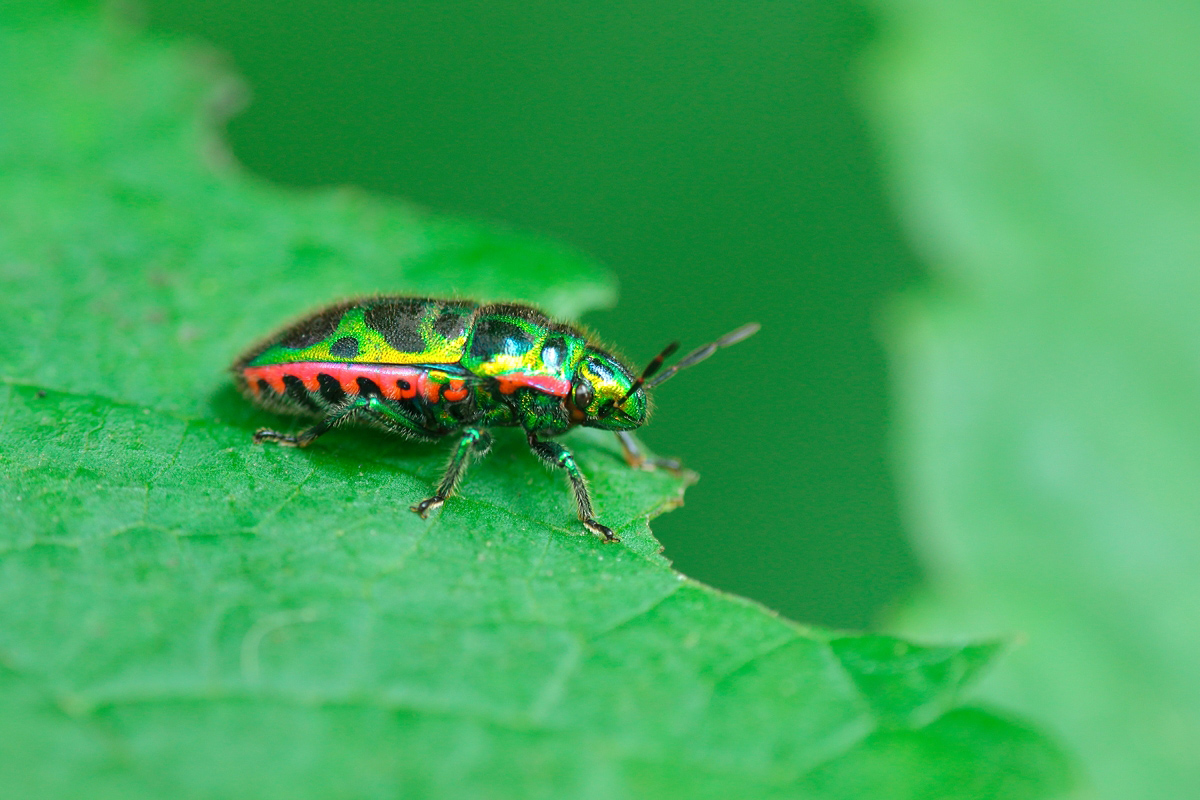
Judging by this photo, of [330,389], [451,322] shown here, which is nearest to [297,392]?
[330,389]

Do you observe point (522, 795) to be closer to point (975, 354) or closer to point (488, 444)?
point (488, 444)

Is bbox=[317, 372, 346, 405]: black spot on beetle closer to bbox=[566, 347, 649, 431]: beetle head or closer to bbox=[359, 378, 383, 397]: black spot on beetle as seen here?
bbox=[359, 378, 383, 397]: black spot on beetle

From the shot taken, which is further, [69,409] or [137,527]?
[69,409]

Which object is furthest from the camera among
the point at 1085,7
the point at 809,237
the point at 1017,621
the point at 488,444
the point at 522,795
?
the point at 809,237

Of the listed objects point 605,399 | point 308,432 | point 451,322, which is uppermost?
point 451,322

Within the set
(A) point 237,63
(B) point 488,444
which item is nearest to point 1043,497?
(B) point 488,444

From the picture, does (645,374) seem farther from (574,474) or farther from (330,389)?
(330,389)

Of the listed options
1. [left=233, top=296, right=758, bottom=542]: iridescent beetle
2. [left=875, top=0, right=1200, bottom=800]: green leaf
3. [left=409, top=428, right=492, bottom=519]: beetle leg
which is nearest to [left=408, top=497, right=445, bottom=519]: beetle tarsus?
[left=409, top=428, right=492, bottom=519]: beetle leg
